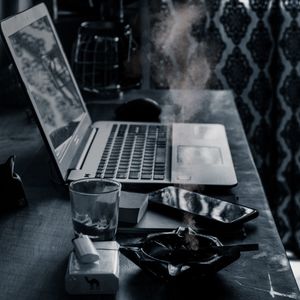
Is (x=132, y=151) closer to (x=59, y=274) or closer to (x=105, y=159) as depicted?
(x=105, y=159)

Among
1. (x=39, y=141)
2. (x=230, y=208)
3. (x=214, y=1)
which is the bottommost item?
(x=214, y=1)

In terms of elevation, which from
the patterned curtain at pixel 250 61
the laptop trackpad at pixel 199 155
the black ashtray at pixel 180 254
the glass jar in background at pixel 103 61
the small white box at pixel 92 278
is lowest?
the patterned curtain at pixel 250 61

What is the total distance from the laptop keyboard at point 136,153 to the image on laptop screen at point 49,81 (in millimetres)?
99

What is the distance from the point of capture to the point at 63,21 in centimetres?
237

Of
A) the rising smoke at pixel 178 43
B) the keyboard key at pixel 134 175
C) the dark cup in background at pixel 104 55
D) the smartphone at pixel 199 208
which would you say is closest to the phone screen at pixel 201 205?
the smartphone at pixel 199 208

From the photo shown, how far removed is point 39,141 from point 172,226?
2.11 feet

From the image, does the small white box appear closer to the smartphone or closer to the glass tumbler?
the glass tumbler

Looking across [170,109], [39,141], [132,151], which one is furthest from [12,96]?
[132,151]

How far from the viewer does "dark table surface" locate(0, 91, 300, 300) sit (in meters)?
0.83

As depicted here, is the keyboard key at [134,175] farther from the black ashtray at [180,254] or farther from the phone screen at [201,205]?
the black ashtray at [180,254]

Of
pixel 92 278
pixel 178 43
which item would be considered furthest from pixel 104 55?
pixel 92 278

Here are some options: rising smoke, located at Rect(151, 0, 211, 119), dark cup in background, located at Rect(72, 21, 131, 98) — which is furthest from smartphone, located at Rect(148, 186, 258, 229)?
rising smoke, located at Rect(151, 0, 211, 119)

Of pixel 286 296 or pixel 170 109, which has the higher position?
pixel 286 296

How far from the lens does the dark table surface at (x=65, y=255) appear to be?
830 millimetres
